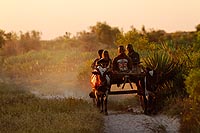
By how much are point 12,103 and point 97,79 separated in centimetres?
308

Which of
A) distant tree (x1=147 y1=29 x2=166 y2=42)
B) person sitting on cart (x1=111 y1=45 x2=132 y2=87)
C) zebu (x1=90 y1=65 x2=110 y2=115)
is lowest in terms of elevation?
zebu (x1=90 y1=65 x2=110 y2=115)

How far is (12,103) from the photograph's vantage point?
18156 millimetres

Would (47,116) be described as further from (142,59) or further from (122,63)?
(142,59)

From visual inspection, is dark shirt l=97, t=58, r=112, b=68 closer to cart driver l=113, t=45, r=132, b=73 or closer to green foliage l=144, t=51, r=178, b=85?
cart driver l=113, t=45, r=132, b=73

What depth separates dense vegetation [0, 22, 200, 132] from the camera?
13.9 metres

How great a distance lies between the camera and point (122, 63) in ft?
55.8

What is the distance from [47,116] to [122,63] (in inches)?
145

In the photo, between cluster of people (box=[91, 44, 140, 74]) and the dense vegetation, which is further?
cluster of people (box=[91, 44, 140, 74])

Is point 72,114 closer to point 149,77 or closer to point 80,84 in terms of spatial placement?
point 149,77

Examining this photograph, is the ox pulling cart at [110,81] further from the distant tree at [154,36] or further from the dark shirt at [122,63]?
the distant tree at [154,36]

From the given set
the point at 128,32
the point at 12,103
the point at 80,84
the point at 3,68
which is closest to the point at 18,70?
the point at 3,68

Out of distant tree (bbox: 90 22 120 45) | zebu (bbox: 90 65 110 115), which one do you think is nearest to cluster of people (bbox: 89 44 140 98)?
zebu (bbox: 90 65 110 115)

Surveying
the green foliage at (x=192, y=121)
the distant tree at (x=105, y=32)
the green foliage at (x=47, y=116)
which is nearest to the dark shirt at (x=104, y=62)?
the green foliage at (x=47, y=116)

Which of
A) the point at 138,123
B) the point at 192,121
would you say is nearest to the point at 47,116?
the point at 138,123
